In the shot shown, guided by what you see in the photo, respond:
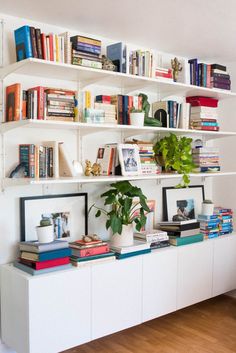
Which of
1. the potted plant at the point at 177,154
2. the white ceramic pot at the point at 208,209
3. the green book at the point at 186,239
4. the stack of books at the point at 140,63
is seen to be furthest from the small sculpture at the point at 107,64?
the white ceramic pot at the point at 208,209

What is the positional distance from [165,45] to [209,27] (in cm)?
51

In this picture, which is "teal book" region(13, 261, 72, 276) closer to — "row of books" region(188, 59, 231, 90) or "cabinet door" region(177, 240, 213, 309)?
"cabinet door" region(177, 240, 213, 309)

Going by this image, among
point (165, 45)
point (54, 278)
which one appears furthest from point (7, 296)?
point (165, 45)

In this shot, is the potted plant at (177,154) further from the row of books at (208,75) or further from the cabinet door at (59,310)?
the cabinet door at (59,310)

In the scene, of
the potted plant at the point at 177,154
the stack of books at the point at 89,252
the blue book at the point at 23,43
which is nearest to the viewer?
the blue book at the point at 23,43

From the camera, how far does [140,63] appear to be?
2.91 metres

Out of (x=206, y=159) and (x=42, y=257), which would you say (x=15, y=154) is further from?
(x=206, y=159)

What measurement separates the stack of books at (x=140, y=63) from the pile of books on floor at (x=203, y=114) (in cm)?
71

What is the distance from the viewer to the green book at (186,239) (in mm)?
3195

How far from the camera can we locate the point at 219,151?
390cm

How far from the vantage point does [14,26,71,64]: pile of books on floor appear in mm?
2355

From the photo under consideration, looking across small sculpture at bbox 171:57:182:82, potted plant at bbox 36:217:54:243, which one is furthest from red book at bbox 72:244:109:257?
small sculpture at bbox 171:57:182:82

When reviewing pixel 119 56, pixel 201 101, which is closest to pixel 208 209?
pixel 201 101

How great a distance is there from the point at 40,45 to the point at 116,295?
165cm
